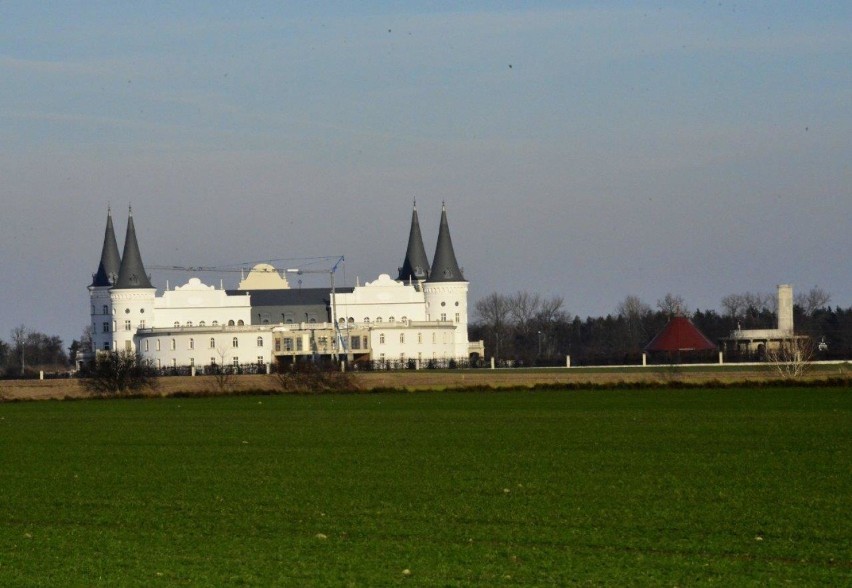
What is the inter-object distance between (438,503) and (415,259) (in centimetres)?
13349

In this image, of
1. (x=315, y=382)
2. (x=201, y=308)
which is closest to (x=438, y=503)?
(x=315, y=382)

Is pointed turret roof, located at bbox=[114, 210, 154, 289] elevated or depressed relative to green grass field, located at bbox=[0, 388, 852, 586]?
elevated

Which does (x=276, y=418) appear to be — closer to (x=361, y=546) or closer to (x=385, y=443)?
(x=385, y=443)

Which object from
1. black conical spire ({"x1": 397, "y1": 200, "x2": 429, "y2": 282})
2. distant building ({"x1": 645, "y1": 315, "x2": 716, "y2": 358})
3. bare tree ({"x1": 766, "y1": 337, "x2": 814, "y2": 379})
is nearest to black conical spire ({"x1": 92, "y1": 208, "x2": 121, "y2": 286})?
black conical spire ({"x1": 397, "y1": 200, "x2": 429, "y2": 282})

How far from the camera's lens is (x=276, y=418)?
41.6m

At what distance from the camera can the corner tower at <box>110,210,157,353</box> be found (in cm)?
13862

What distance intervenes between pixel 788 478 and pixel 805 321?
143 metres

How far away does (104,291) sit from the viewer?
14312cm

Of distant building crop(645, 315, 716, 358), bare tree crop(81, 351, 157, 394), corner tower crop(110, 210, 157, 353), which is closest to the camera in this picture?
bare tree crop(81, 351, 157, 394)

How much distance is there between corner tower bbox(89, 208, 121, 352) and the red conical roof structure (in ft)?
170

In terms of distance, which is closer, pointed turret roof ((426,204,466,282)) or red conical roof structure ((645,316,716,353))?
red conical roof structure ((645,316,716,353))

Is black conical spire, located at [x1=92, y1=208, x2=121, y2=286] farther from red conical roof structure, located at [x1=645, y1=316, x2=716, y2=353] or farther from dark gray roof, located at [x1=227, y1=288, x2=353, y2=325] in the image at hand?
red conical roof structure, located at [x1=645, y1=316, x2=716, y2=353]

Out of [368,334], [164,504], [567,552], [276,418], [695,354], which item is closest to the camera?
[567,552]

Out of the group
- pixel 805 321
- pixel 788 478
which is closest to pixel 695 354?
pixel 805 321
